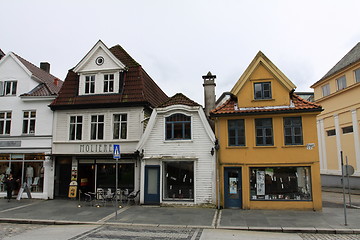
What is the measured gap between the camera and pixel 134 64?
65.4 feet

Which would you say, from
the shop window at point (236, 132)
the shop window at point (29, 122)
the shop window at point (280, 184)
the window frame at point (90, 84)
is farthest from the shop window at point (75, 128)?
the shop window at point (280, 184)

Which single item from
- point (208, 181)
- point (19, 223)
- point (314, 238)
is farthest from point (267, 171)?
point (19, 223)

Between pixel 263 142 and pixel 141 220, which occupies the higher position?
pixel 263 142

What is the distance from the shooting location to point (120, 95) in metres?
18.6

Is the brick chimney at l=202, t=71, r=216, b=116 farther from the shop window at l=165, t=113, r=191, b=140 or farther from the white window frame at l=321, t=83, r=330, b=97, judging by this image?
the white window frame at l=321, t=83, r=330, b=97

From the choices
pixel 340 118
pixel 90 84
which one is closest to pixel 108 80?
pixel 90 84

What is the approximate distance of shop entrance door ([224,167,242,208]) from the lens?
15555 mm

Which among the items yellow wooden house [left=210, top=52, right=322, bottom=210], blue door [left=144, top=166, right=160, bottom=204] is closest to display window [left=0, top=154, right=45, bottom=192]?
blue door [left=144, top=166, right=160, bottom=204]

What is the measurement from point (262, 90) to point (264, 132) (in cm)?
241

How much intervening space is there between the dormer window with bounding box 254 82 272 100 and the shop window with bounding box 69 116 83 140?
11347 millimetres

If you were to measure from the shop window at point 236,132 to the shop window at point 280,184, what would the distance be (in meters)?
1.83

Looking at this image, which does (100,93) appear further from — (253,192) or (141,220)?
(253,192)

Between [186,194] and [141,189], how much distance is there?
263 centimetres

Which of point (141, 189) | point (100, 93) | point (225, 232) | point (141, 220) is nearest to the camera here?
point (225, 232)
